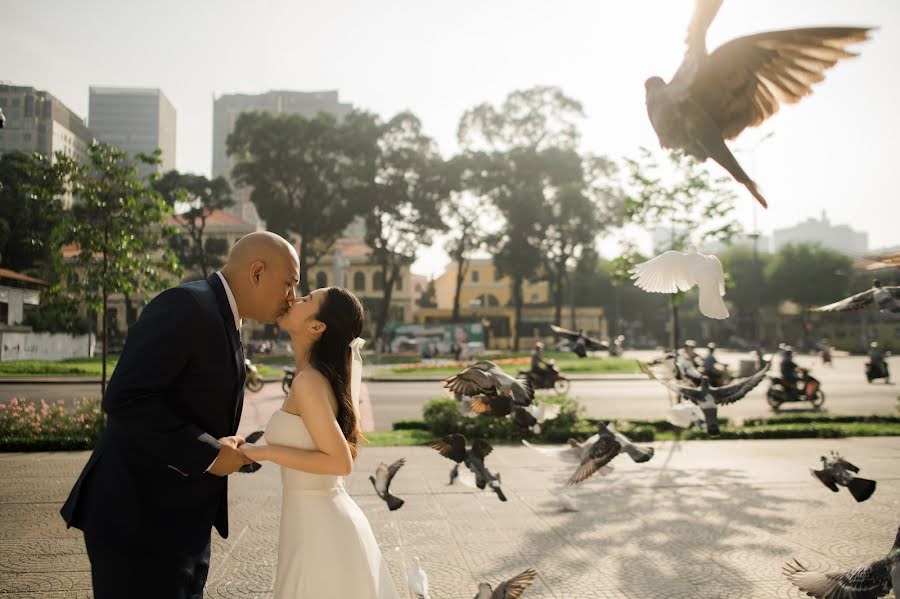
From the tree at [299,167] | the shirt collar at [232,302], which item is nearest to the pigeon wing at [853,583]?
the shirt collar at [232,302]

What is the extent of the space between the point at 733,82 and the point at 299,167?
43443 mm

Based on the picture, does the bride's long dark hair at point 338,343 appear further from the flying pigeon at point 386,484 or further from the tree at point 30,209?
the tree at point 30,209

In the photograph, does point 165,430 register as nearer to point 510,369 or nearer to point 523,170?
point 510,369

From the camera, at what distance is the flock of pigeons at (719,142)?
224 cm

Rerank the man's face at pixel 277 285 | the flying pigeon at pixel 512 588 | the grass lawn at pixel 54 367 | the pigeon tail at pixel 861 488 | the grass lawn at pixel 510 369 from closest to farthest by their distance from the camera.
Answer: the man's face at pixel 277 285 → the flying pigeon at pixel 512 588 → the pigeon tail at pixel 861 488 → the grass lawn at pixel 54 367 → the grass lawn at pixel 510 369

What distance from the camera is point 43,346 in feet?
41.7

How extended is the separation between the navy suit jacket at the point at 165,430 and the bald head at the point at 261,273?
Answer: 15 centimetres

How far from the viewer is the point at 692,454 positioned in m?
10.1

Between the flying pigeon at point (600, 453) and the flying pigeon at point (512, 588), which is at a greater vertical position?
the flying pigeon at point (600, 453)

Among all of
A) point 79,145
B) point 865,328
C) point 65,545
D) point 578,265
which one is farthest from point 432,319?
point 65,545

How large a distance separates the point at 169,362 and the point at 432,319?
58981mm

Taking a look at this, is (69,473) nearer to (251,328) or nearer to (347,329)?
(347,329)

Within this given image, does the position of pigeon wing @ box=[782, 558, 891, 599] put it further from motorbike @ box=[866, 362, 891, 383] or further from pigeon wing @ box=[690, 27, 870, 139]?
motorbike @ box=[866, 362, 891, 383]

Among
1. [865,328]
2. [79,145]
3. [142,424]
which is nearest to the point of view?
[142,424]
